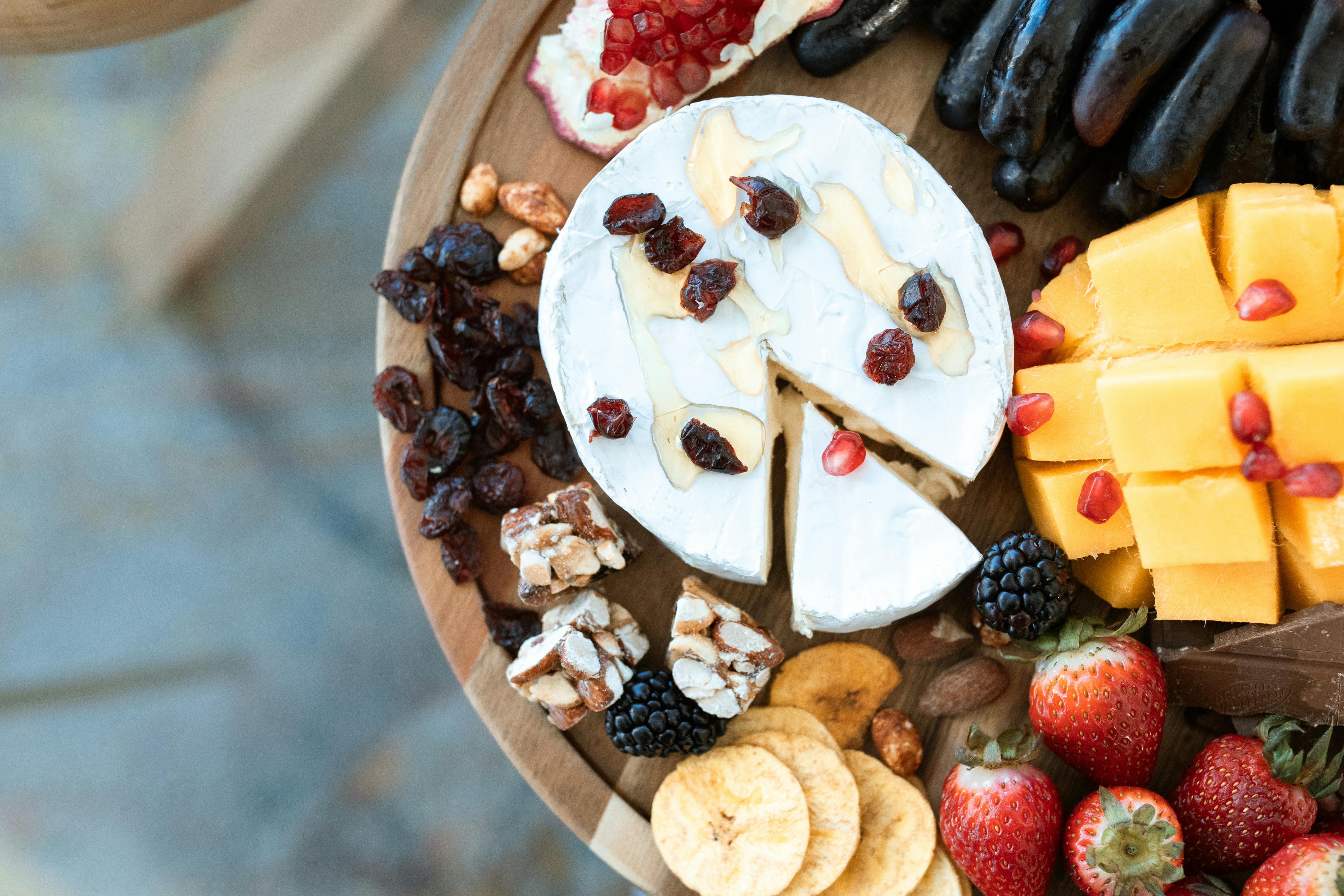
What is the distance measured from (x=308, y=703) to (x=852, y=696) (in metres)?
1.77

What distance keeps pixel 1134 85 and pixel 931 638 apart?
1256mm

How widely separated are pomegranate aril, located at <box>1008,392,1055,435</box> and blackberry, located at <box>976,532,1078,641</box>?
235 mm

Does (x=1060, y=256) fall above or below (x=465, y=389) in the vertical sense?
above

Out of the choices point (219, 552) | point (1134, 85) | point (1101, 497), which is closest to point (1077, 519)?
point (1101, 497)

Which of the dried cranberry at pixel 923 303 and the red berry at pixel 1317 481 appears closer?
the red berry at pixel 1317 481

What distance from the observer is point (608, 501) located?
2041mm

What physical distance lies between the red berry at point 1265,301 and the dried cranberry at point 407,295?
68.0 inches

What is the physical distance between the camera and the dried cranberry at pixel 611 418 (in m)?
1.76

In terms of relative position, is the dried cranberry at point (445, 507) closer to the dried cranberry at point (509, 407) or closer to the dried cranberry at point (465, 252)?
the dried cranberry at point (509, 407)

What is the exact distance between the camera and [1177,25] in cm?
161

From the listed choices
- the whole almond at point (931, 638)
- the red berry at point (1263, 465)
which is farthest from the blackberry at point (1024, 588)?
the red berry at point (1263, 465)

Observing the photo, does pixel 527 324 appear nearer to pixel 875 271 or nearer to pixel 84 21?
pixel 875 271

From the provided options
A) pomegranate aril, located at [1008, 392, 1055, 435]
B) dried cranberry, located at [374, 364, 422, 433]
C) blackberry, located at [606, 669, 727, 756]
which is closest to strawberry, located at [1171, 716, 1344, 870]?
pomegranate aril, located at [1008, 392, 1055, 435]

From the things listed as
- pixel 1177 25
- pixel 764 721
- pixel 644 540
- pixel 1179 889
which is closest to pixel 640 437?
pixel 644 540
